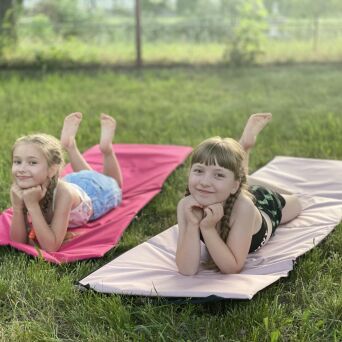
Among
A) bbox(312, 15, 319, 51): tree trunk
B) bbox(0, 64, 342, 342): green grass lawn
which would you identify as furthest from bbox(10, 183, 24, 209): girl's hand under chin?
bbox(312, 15, 319, 51): tree trunk

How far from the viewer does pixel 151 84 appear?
8.02 m

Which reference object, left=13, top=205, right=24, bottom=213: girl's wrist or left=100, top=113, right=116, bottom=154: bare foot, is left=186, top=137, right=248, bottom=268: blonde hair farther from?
left=100, top=113, right=116, bottom=154: bare foot

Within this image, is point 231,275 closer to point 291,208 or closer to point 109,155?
point 291,208

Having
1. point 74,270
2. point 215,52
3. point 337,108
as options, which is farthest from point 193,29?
point 74,270

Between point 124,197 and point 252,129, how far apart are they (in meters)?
1.05

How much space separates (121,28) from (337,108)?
4.39 meters

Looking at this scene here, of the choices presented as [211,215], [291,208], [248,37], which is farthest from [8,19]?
[211,215]

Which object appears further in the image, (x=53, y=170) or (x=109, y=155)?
(x=109, y=155)

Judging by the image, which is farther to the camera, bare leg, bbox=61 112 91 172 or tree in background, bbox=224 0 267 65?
tree in background, bbox=224 0 267 65

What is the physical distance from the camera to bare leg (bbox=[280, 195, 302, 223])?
11.5 ft

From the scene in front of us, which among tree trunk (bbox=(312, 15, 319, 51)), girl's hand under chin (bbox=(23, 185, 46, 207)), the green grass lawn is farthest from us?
tree trunk (bbox=(312, 15, 319, 51))

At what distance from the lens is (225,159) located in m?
2.75

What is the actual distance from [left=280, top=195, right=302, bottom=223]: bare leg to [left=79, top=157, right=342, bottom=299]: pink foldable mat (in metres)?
0.04

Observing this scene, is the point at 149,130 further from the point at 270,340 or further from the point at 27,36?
the point at 27,36
